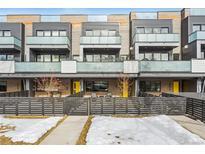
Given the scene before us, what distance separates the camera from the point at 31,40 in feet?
75.0

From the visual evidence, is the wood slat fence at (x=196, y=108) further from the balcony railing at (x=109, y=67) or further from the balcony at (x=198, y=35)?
the balcony at (x=198, y=35)

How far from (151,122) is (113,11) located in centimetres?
1813

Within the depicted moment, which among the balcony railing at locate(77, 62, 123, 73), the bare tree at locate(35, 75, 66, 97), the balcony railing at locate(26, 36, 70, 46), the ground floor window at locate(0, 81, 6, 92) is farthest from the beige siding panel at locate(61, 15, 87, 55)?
the ground floor window at locate(0, 81, 6, 92)

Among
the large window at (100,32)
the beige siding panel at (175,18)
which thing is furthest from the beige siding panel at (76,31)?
the beige siding panel at (175,18)

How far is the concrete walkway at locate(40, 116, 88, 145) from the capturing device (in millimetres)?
7957

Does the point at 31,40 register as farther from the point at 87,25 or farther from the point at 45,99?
the point at 45,99

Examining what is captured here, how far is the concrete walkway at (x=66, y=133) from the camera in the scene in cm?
796

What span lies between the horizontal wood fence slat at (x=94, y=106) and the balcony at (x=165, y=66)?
6829 millimetres

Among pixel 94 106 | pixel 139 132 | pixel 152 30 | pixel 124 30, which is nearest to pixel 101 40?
pixel 124 30

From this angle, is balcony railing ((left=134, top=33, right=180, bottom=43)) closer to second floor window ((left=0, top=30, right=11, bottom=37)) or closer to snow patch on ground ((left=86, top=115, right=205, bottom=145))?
snow patch on ground ((left=86, top=115, right=205, bottom=145))

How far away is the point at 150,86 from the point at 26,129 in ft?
57.0

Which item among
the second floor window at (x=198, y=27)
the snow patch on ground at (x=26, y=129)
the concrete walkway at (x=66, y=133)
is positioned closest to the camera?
the concrete walkway at (x=66, y=133)

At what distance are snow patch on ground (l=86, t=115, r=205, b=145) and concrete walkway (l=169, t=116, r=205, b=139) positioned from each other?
35 cm

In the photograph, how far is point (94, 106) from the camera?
45.0 feet
